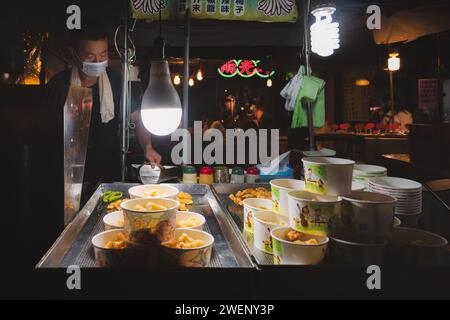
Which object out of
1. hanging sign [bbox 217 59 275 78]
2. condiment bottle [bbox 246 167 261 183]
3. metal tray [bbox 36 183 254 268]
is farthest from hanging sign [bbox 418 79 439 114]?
metal tray [bbox 36 183 254 268]

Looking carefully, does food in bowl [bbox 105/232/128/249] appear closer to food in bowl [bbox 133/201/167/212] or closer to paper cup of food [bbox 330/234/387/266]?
food in bowl [bbox 133/201/167/212]

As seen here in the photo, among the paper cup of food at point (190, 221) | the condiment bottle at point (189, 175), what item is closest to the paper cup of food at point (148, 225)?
the paper cup of food at point (190, 221)

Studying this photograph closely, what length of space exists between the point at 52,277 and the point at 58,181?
63cm

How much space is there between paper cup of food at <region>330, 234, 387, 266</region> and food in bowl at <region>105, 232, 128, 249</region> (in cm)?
96

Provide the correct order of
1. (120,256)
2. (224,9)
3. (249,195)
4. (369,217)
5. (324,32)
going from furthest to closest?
(224,9) < (324,32) < (249,195) < (369,217) < (120,256)

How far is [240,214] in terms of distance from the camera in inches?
95.6

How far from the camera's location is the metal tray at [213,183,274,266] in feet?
5.40

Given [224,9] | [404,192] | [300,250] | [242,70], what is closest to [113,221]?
[300,250]

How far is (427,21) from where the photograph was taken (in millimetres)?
4418

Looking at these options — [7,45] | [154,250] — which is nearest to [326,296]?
[154,250]

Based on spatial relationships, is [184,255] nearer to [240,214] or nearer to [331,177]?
[331,177]

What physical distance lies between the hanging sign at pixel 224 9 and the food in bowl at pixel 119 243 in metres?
3.15

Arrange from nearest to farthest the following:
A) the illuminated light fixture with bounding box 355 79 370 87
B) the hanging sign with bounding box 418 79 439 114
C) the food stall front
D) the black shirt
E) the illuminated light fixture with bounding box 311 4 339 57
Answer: the food stall front, the illuminated light fixture with bounding box 311 4 339 57, the black shirt, the hanging sign with bounding box 418 79 439 114, the illuminated light fixture with bounding box 355 79 370 87

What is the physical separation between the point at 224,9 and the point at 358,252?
11.7ft
